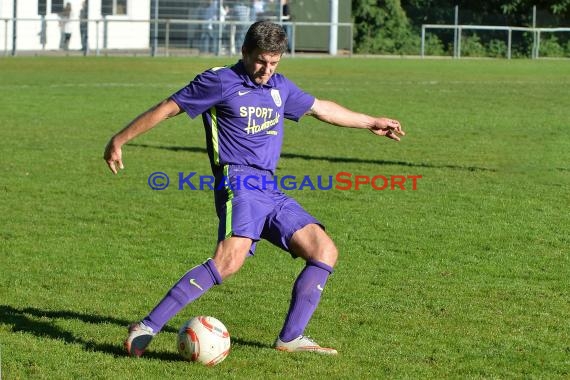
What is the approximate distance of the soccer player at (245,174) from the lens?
6.13 m

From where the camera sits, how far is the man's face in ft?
20.0

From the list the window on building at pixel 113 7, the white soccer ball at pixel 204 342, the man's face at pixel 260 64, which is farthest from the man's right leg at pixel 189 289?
the window on building at pixel 113 7

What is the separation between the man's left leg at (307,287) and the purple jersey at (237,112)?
0.47m

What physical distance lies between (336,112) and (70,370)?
86.4 inches

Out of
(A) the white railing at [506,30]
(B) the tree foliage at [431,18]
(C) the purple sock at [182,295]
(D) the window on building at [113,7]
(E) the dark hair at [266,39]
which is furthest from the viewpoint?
(B) the tree foliage at [431,18]

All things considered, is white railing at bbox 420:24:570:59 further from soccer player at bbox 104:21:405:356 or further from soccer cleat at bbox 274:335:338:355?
soccer cleat at bbox 274:335:338:355

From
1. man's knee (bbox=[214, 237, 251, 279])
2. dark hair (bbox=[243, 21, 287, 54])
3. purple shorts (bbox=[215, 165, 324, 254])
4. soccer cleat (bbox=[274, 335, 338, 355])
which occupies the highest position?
dark hair (bbox=[243, 21, 287, 54])

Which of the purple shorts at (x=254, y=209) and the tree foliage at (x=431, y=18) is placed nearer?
the purple shorts at (x=254, y=209)

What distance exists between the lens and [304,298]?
6383 millimetres

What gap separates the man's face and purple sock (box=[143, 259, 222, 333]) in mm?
1050

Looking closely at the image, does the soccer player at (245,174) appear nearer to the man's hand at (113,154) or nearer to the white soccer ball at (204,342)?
the man's hand at (113,154)

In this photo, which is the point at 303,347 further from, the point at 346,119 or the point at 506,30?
the point at 506,30

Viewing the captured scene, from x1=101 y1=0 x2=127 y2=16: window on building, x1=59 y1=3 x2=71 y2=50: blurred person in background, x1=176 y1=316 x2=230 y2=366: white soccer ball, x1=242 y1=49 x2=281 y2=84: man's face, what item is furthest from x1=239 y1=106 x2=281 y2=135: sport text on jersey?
x1=101 y1=0 x2=127 y2=16: window on building

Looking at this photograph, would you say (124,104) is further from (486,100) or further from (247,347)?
(247,347)
